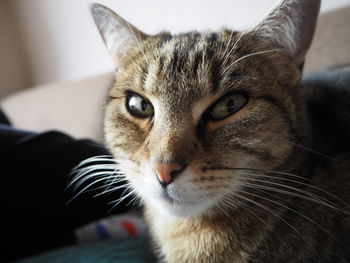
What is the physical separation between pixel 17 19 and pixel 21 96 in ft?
3.53

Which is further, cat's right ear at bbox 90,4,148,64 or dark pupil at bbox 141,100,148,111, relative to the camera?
cat's right ear at bbox 90,4,148,64

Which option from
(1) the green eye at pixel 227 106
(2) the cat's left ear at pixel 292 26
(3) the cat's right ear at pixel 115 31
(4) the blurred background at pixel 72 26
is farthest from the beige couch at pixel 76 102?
(1) the green eye at pixel 227 106

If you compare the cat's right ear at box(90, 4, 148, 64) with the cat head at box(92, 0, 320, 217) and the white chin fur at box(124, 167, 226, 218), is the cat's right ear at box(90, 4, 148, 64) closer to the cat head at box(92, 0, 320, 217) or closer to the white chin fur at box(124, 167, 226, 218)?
the cat head at box(92, 0, 320, 217)

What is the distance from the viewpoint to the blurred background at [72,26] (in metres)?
1.57

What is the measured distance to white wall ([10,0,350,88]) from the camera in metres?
1.53

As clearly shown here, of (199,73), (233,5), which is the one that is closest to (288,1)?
(199,73)

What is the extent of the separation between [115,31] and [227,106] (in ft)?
1.37

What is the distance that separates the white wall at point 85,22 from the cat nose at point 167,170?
2.11ft

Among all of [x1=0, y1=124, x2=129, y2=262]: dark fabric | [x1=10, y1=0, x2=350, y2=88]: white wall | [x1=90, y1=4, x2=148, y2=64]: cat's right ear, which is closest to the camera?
[x1=90, y1=4, x2=148, y2=64]: cat's right ear

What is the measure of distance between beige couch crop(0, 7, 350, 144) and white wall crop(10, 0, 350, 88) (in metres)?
0.20

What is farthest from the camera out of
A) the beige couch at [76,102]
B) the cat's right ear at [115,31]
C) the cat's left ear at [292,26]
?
the beige couch at [76,102]

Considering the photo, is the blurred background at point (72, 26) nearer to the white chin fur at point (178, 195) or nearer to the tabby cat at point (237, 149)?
the tabby cat at point (237, 149)

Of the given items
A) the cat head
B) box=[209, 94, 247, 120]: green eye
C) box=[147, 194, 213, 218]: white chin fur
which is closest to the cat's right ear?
the cat head

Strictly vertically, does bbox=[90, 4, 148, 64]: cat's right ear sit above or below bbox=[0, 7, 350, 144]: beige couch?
Answer: above
